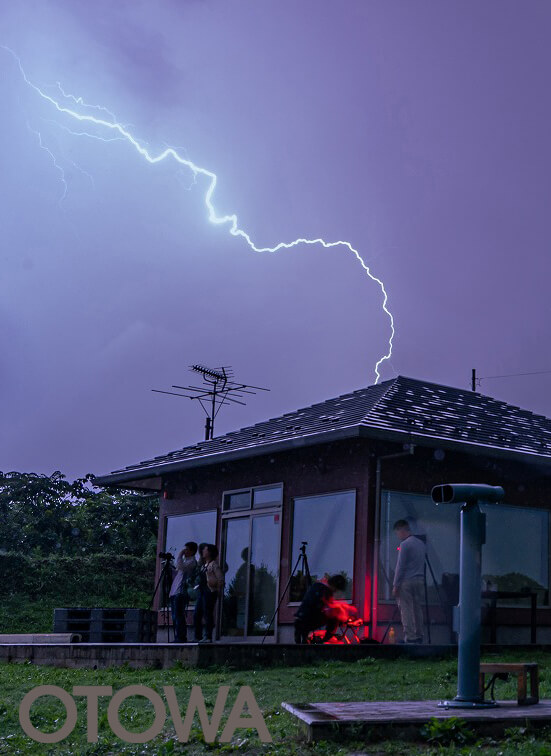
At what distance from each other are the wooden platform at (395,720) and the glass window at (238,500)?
946 centimetres

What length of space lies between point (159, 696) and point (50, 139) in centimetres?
1581

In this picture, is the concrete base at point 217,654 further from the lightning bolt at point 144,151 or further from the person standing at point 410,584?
the lightning bolt at point 144,151

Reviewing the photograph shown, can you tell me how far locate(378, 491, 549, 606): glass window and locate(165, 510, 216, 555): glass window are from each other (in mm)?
3871

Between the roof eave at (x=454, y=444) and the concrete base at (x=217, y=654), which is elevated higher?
the roof eave at (x=454, y=444)

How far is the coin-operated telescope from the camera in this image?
21.9 ft

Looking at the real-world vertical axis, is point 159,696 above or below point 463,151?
below

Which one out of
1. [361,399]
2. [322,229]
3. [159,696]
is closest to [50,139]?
[322,229]

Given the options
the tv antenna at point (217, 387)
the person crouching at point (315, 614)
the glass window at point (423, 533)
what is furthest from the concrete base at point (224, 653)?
the tv antenna at point (217, 387)

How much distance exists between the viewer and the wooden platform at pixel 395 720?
5766 millimetres

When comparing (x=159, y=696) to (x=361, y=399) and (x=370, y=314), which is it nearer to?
(x=361, y=399)

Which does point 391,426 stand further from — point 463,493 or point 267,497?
point 463,493

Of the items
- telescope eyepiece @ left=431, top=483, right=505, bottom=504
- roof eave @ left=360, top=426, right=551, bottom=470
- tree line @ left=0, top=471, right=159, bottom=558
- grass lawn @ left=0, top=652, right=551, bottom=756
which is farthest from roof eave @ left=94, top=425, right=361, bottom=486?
tree line @ left=0, top=471, right=159, bottom=558

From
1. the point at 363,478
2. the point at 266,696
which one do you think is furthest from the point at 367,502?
the point at 266,696

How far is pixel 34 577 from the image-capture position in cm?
2403
